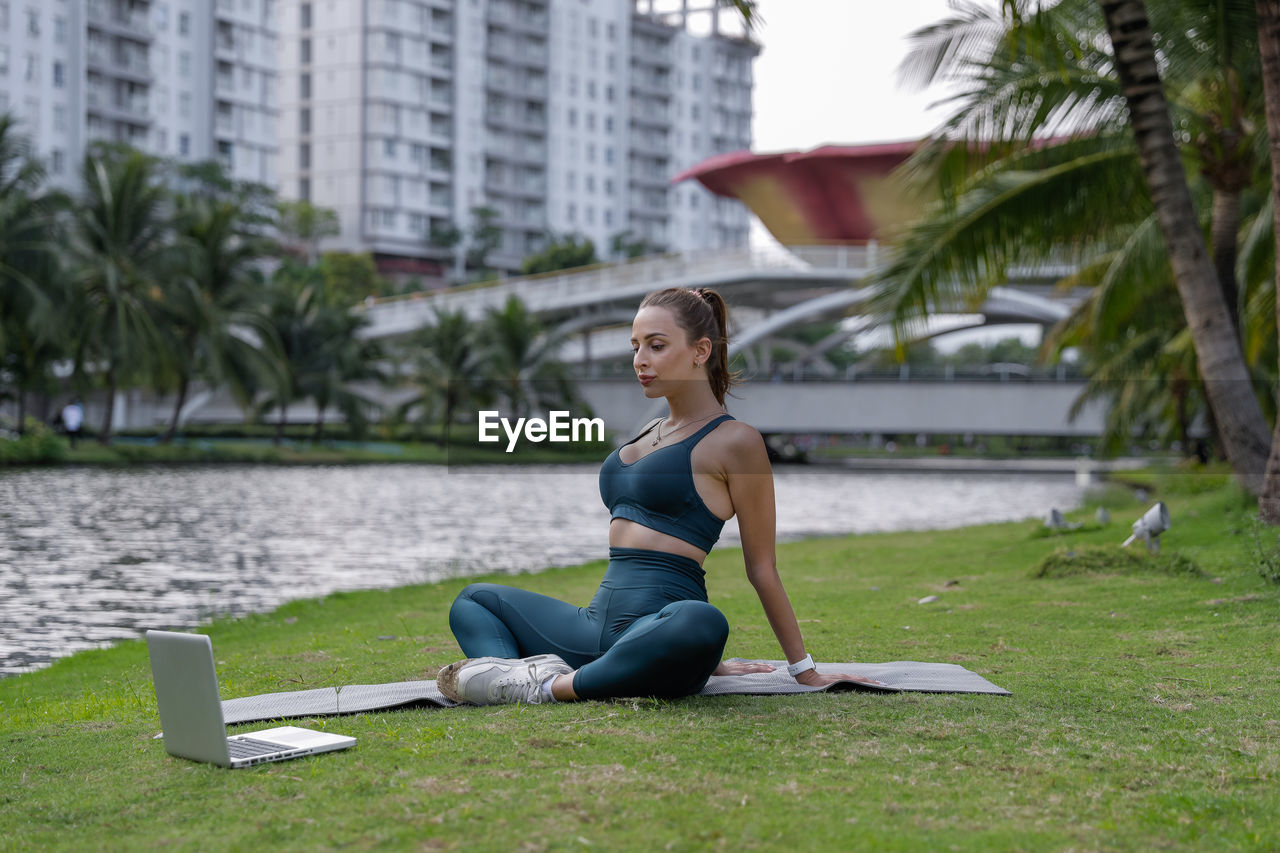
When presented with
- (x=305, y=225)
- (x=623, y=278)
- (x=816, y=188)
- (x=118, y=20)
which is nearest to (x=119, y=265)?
(x=623, y=278)

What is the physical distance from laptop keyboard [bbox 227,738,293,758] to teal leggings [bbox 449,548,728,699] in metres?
0.89

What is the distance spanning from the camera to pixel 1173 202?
9391 millimetres

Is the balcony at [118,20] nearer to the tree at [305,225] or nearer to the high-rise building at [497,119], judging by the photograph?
the tree at [305,225]

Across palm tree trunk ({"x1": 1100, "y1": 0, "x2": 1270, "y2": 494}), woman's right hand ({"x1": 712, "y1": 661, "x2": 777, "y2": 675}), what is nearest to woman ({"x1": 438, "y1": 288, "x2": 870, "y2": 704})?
woman's right hand ({"x1": 712, "y1": 661, "x2": 777, "y2": 675})

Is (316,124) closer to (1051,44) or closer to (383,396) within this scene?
(383,396)

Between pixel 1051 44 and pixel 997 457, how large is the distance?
54.5 meters

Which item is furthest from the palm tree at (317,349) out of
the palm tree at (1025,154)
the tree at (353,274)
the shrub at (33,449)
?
the palm tree at (1025,154)

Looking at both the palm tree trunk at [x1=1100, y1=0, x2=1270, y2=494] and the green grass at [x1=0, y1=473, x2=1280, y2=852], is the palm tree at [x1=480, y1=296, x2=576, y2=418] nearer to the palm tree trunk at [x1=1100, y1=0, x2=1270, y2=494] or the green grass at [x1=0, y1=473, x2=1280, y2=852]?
the palm tree trunk at [x1=1100, y1=0, x2=1270, y2=494]

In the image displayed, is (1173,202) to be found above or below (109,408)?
above

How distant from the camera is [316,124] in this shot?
82.6 m

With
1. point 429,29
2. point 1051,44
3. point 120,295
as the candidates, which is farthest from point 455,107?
point 1051,44

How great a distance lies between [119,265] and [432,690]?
30539mm

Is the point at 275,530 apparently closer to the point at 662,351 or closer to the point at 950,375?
the point at 662,351

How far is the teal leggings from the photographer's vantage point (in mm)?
3734
